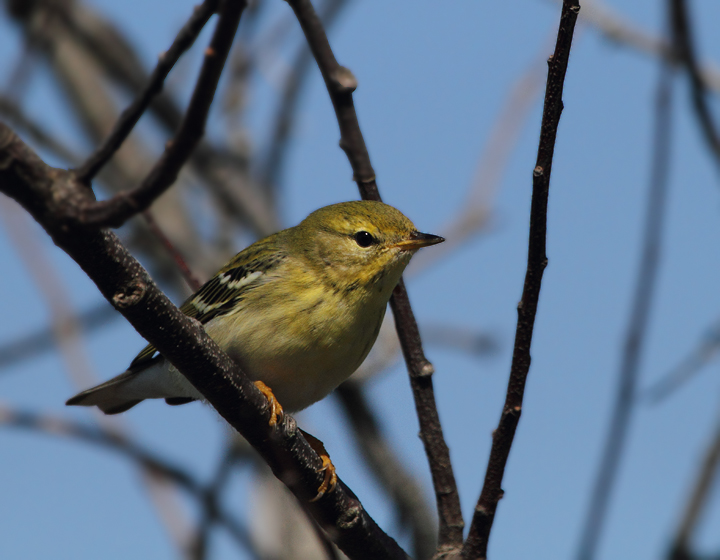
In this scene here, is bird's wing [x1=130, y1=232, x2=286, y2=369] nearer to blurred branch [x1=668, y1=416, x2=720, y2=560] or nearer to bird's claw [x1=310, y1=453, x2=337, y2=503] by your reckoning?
bird's claw [x1=310, y1=453, x2=337, y2=503]

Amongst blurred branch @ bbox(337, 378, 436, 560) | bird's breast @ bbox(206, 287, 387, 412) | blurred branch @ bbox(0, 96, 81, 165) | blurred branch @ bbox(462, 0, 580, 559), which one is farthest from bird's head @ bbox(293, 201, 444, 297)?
blurred branch @ bbox(0, 96, 81, 165)

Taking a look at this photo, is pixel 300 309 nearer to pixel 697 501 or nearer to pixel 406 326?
pixel 406 326

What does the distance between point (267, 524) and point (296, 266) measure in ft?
8.53

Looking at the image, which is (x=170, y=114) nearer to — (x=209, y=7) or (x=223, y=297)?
(x=223, y=297)

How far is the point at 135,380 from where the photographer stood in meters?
5.04

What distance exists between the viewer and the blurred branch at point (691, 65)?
4.19m

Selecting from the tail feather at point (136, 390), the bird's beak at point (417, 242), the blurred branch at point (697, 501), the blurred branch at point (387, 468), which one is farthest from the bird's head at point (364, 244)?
the blurred branch at point (697, 501)

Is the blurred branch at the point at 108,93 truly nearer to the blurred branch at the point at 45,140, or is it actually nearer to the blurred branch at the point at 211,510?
the blurred branch at the point at 45,140

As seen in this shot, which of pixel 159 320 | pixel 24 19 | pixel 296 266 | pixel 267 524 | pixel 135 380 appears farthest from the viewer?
pixel 24 19

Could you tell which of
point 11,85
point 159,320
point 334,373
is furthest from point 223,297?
point 159,320

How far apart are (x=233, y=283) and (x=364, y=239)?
2.84 feet

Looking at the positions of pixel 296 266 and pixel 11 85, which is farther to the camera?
pixel 11 85

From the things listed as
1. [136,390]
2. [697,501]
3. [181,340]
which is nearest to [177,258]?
[136,390]

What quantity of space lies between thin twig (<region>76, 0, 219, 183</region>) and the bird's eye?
2969mm
